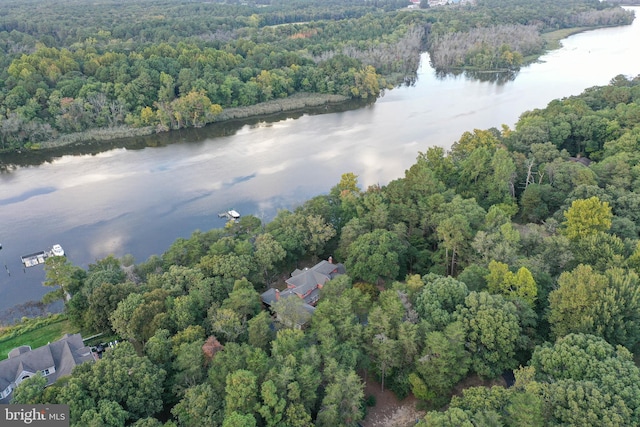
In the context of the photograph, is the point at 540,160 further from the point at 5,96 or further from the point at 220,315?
the point at 5,96

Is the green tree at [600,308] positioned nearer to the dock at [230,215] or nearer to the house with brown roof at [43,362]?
the house with brown roof at [43,362]

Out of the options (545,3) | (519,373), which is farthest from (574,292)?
(545,3)

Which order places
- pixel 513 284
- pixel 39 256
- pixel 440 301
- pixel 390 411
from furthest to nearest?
pixel 39 256 < pixel 513 284 < pixel 440 301 < pixel 390 411

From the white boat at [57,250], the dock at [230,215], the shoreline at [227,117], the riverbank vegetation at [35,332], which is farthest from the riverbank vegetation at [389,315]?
the shoreline at [227,117]

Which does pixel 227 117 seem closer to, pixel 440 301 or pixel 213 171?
pixel 213 171

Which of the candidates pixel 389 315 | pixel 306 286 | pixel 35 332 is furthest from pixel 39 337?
pixel 389 315

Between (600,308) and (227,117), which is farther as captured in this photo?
(227,117)

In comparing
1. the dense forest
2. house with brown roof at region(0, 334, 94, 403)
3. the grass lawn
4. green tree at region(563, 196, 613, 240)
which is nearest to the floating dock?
the grass lawn
